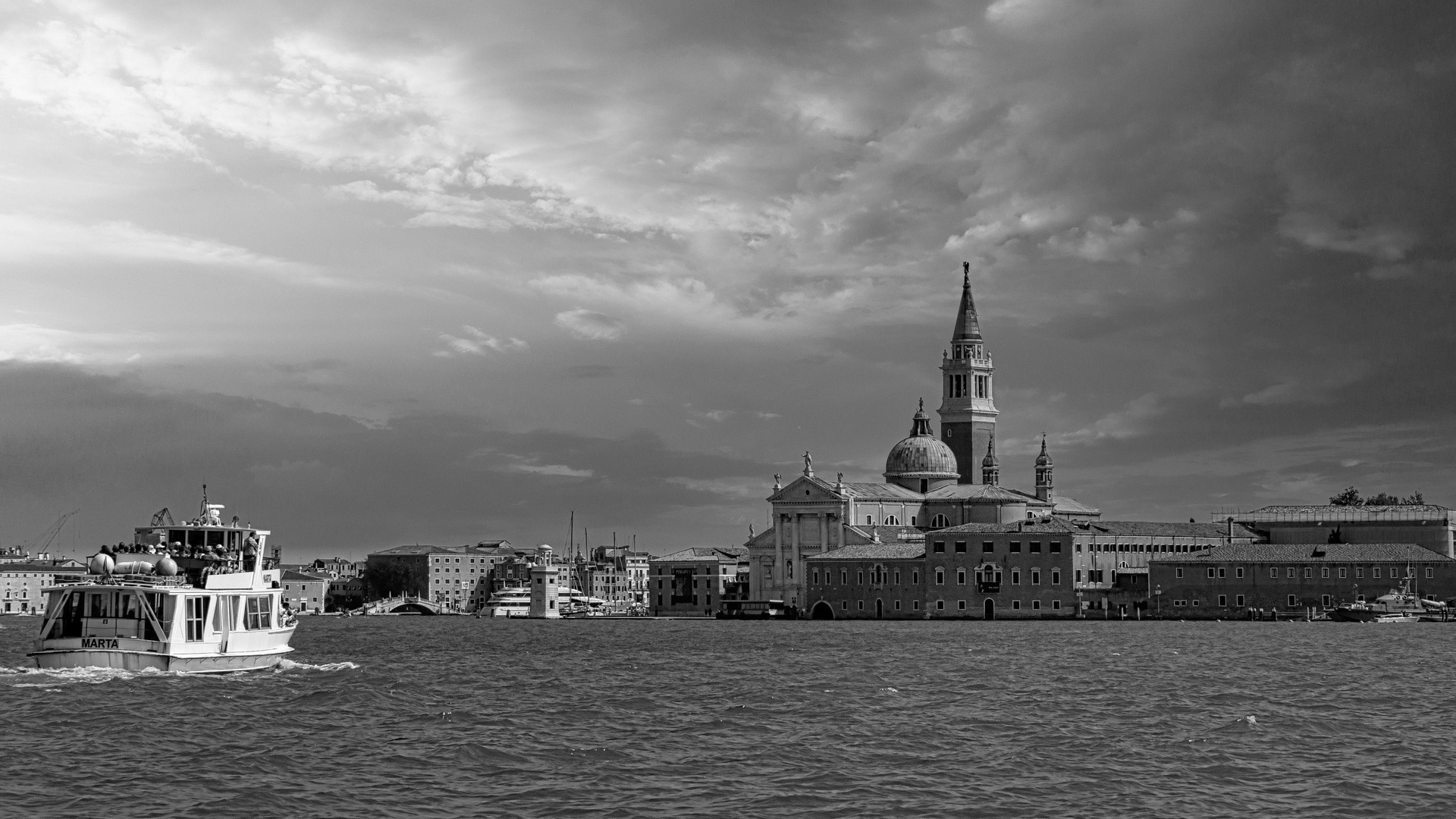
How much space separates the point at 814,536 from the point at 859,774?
4588 inches

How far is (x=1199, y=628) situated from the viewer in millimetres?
106625

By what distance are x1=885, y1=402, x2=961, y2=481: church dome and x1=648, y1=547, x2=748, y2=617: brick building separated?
18859 mm

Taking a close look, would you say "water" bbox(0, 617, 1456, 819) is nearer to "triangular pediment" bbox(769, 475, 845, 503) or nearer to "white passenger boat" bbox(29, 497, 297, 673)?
"white passenger boat" bbox(29, 497, 297, 673)

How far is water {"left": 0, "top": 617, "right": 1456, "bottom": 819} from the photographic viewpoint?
2889 cm

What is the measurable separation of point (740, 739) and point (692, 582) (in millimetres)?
132364

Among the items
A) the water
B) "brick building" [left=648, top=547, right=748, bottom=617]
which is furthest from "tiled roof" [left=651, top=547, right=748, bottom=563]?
the water

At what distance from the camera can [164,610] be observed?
156 feet

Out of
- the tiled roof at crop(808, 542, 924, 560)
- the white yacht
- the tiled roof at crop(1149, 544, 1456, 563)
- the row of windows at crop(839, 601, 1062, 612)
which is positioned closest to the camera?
the tiled roof at crop(1149, 544, 1456, 563)

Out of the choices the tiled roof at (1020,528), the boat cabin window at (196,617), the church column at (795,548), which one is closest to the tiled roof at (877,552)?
the tiled roof at (1020,528)

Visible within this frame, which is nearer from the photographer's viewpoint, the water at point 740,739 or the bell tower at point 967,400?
the water at point 740,739

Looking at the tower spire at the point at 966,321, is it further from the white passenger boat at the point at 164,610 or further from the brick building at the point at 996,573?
the white passenger boat at the point at 164,610

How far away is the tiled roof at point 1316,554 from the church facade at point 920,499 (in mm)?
Answer: 14733

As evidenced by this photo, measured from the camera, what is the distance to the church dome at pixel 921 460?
15450cm

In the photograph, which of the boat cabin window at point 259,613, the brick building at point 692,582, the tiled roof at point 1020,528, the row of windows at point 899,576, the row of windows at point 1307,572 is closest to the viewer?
the boat cabin window at point 259,613
